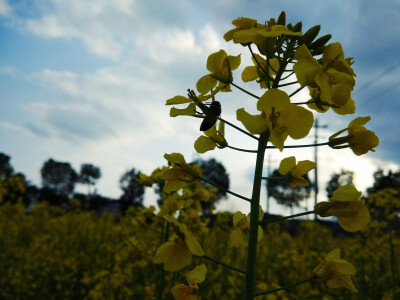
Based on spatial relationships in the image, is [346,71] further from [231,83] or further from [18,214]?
[18,214]

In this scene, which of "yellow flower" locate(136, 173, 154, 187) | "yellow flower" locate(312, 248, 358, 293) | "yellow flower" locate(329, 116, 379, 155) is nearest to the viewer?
"yellow flower" locate(312, 248, 358, 293)

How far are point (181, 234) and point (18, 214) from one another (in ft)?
35.3

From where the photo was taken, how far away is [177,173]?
4.29 feet

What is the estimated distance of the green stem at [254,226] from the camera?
1.17 m

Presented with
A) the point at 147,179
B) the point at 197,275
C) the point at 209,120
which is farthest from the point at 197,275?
the point at 147,179

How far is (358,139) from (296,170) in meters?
0.27

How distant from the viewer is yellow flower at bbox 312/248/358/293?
113 centimetres

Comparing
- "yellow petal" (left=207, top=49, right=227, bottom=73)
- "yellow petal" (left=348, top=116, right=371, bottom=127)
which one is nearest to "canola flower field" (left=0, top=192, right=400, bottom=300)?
"yellow petal" (left=207, top=49, right=227, bottom=73)

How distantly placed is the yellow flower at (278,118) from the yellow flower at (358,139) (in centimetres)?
31

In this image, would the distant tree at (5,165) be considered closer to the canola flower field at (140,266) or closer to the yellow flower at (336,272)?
the canola flower field at (140,266)

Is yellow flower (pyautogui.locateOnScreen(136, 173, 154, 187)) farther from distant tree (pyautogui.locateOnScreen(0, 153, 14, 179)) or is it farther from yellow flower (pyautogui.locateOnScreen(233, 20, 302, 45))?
distant tree (pyautogui.locateOnScreen(0, 153, 14, 179))

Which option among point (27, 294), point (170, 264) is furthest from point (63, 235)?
point (170, 264)

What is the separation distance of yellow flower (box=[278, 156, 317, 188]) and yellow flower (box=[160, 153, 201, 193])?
39cm

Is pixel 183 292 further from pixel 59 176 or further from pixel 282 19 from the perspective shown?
pixel 59 176
